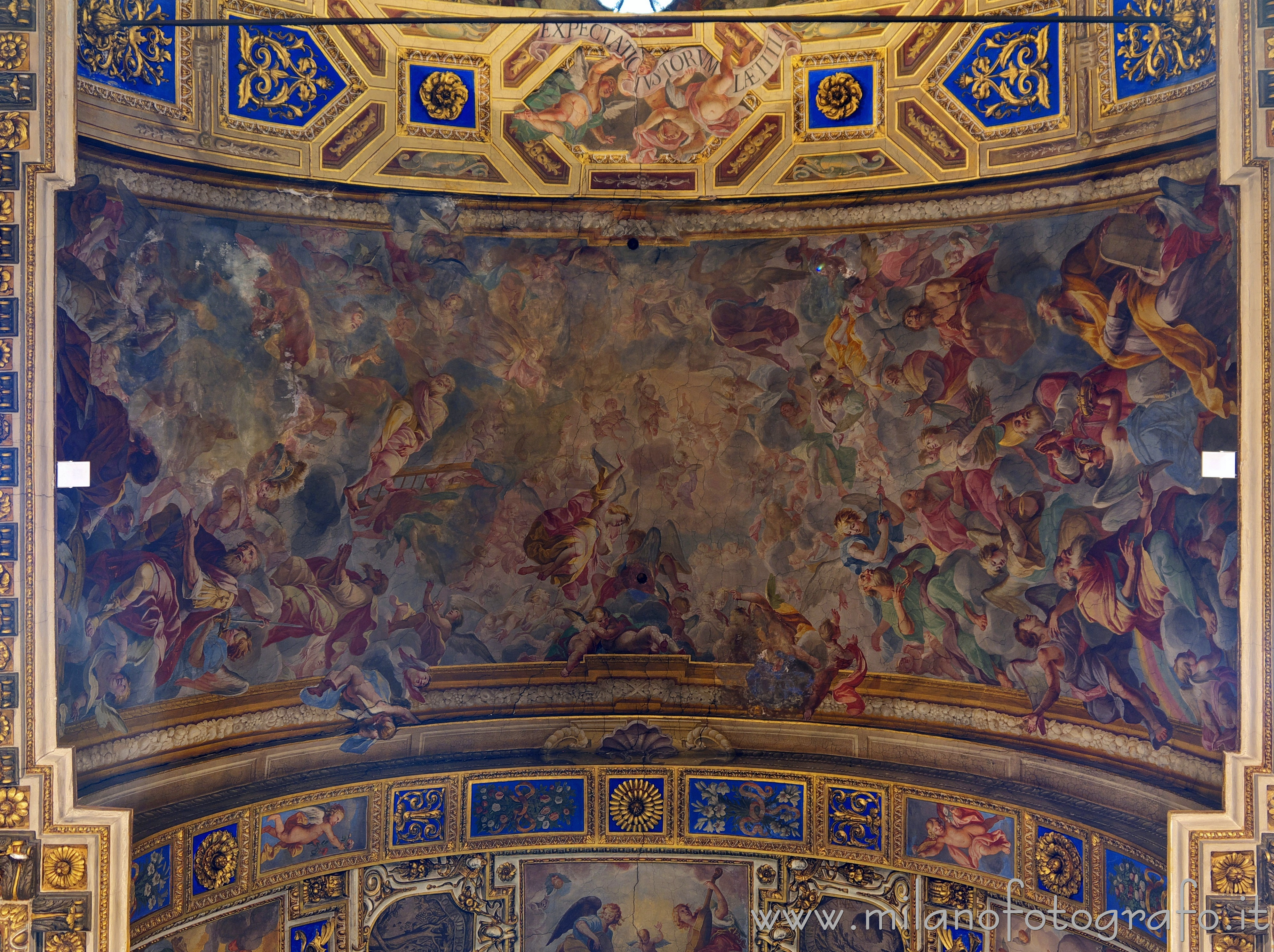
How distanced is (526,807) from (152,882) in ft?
14.4

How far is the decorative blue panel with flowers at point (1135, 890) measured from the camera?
10.4m

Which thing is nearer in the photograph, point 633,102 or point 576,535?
point 633,102

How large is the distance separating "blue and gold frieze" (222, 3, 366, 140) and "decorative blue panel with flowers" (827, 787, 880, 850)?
10452 mm

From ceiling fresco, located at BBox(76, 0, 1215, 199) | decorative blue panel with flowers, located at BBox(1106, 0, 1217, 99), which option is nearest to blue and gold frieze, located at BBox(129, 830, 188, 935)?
ceiling fresco, located at BBox(76, 0, 1215, 199)

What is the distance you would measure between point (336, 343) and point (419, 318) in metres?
1.06

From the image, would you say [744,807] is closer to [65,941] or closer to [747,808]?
[747,808]

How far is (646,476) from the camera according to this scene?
12.8m

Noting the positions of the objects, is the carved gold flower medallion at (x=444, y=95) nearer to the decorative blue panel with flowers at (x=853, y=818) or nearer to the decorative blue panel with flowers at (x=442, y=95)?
the decorative blue panel with flowers at (x=442, y=95)

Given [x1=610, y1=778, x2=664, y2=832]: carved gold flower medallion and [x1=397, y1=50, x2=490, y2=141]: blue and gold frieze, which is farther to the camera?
[x1=610, y1=778, x2=664, y2=832]: carved gold flower medallion

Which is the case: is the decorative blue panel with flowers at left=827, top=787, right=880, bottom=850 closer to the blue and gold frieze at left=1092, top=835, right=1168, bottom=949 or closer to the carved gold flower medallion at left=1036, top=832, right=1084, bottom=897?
the carved gold flower medallion at left=1036, top=832, right=1084, bottom=897

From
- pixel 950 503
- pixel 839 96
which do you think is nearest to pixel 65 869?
pixel 950 503

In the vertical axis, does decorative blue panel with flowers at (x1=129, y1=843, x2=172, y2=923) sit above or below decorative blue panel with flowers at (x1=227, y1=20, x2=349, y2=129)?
below

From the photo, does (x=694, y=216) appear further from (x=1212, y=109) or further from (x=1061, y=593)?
Answer: (x=1061, y=593)

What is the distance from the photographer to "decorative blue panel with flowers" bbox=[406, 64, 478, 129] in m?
11.4
